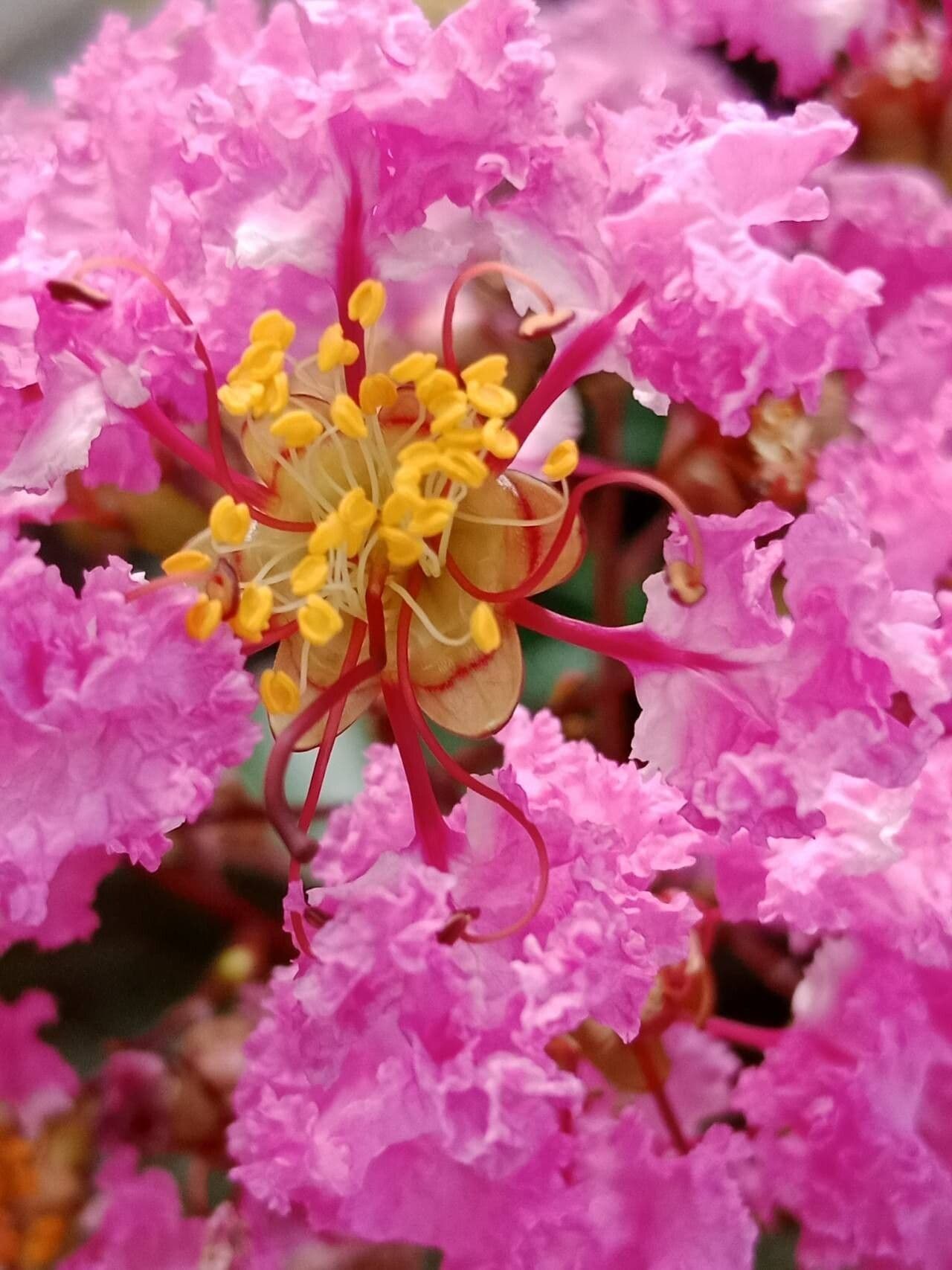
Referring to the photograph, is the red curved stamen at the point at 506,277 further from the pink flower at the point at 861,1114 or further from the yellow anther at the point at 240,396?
the pink flower at the point at 861,1114

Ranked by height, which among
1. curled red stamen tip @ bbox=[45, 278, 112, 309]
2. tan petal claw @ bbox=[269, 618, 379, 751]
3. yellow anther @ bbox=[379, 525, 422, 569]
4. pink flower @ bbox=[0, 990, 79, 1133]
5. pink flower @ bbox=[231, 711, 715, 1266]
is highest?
curled red stamen tip @ bbox=[45, 278, 112, 309]

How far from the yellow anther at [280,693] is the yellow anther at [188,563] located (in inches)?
2.1

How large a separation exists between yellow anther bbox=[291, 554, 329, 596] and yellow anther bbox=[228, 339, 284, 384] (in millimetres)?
76

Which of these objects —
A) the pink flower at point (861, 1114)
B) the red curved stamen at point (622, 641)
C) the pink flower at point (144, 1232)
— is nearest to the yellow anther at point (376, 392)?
the red curved stamen at point (622, 641)

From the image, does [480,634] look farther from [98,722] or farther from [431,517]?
[98,722]

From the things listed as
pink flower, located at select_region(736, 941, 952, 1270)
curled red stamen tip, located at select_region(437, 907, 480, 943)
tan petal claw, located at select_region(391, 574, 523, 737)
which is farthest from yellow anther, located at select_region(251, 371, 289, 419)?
pink flower, located at select_region(736, 941, 952, 1270)

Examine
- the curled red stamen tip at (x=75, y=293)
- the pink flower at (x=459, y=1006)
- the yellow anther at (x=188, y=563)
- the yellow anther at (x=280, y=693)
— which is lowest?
the pink flower at (x=459, y=1006)

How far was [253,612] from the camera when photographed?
560 mm

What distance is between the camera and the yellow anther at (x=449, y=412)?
57 centimetres

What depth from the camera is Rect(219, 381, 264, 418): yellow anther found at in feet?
1.84

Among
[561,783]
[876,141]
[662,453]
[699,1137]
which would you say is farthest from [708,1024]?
[876,141]

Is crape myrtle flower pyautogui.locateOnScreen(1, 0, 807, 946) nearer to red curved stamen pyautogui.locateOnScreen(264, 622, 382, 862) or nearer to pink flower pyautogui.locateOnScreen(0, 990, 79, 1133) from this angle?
red curved stamen pyautogui.locateOnScreen(264, 622, 382, 862)

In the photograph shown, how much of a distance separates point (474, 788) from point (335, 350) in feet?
0.61

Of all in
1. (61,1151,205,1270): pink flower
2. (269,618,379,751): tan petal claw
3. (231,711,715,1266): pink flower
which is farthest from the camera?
(61,1151,205,1270): pink flower
